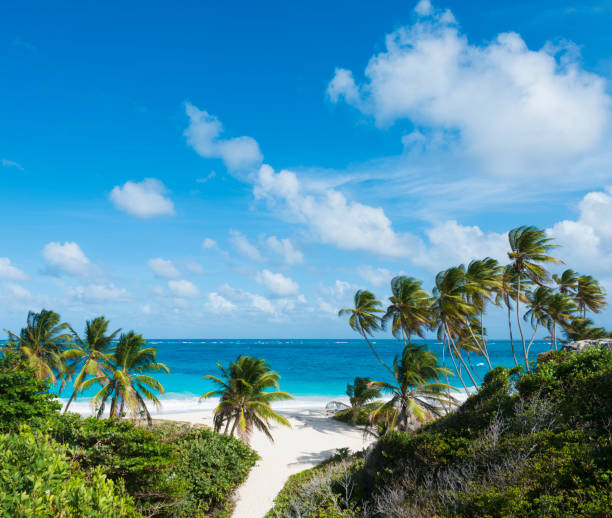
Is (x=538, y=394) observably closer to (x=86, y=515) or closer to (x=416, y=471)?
(x=416, y=471)

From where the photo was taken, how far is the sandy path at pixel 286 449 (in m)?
15.1

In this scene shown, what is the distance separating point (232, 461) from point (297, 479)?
323cm

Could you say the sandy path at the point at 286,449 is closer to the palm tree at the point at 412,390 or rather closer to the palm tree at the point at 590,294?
the palm tree at the point at 412,390

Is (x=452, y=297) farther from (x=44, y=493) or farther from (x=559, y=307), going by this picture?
(x=44, y=493)

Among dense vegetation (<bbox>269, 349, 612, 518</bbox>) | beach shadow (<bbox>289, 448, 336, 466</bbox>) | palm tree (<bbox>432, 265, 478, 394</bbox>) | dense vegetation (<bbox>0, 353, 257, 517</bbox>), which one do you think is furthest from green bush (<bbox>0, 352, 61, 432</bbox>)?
palm tree (<bbox>432, 265, 478, 394</bbox>)

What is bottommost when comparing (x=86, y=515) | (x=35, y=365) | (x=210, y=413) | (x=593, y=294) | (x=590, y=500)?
(x=210, y=413)

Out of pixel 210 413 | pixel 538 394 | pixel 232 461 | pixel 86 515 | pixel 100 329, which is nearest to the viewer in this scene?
pixel 86 515

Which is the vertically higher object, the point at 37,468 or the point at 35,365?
the point at 37,468

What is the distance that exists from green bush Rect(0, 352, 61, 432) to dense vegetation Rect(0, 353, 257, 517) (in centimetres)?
3

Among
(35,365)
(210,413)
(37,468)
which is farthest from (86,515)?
(210,413)

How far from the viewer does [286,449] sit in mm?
21344

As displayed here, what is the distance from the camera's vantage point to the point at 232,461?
1560 centimetres

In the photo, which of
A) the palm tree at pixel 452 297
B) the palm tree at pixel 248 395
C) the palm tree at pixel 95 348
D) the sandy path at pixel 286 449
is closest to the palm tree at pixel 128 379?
the palm tree at pixel 95 348

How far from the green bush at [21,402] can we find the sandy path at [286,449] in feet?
26.6
